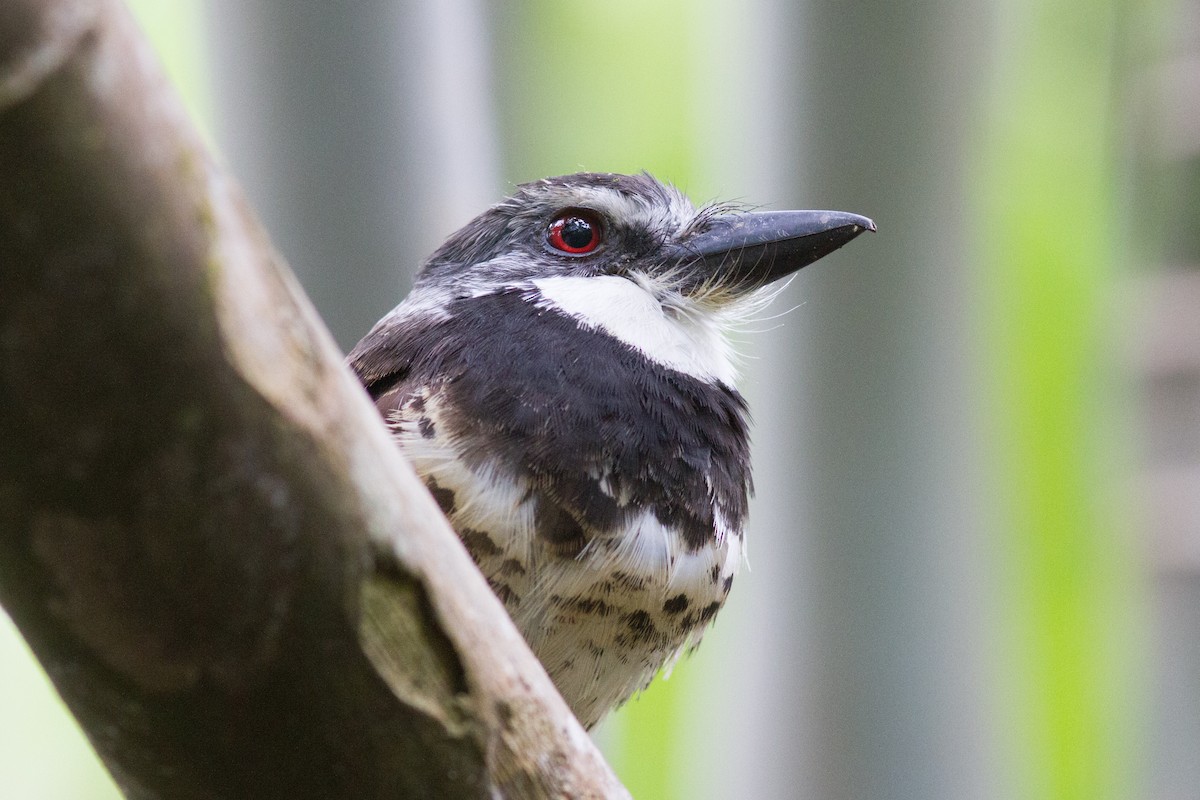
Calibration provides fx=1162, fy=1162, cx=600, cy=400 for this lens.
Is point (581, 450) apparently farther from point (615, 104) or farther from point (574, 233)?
point (615, 104)

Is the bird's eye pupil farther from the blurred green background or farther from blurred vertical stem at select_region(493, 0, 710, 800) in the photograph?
blurred vertical stem at select_region(493, 0, 710, 800)

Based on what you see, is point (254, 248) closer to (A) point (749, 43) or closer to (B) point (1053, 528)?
(A) point (749, 43)

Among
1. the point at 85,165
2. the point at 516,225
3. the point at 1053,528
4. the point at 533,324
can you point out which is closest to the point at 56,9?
the point at 85,165

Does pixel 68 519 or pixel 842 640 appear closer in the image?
pixel 68 519

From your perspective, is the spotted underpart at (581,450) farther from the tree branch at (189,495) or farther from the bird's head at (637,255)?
the tree branch at (189,495)

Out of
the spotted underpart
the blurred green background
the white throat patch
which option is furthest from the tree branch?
the blurred green background

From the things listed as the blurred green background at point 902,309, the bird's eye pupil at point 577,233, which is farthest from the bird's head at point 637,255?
the blurred green background at point 902,309
